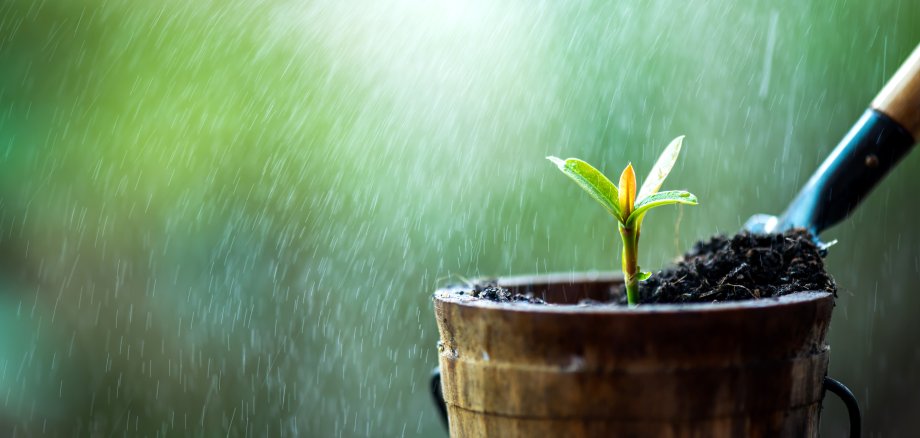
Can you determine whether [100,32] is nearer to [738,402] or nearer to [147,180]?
[147,180]

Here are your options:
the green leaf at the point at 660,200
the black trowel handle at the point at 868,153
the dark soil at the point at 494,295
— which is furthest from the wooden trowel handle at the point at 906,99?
the dark soil at the point at 494,295

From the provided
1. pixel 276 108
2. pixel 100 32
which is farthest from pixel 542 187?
pixel 100 32

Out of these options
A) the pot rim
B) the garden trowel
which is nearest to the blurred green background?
the garden trowel

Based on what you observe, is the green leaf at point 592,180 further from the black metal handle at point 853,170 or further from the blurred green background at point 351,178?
the blurred green background at point 351,178

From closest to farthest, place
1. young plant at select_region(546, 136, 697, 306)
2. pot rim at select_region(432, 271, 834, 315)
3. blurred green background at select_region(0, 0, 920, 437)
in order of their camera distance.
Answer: pot rim at select_region(432, 271, 834, 315)
young plant at select_region(546, 136, 697, 306)
blurred green background at select_region(0, 0, 920, 437)

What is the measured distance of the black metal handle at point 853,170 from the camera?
0.65 metres

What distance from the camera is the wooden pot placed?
1.50 ft

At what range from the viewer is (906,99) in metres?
0.63

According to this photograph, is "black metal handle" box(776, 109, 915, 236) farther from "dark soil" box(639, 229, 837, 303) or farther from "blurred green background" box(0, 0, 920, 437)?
"blurred green background" box(0, 0, 920, 437)

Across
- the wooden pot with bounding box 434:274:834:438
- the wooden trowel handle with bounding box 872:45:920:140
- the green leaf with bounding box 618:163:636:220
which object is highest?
the wooden trowel handle with bounding box 872:45:920:140

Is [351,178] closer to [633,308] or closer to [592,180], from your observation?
[592,180]

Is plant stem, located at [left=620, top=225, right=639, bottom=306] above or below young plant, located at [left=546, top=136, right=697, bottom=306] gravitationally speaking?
below

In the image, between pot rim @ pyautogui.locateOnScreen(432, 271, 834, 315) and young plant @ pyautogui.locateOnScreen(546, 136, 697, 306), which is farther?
young plant @ pyautogui.locateOnScreen(546, 136, 697, 306)

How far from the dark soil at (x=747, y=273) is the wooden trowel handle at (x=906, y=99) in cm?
12
